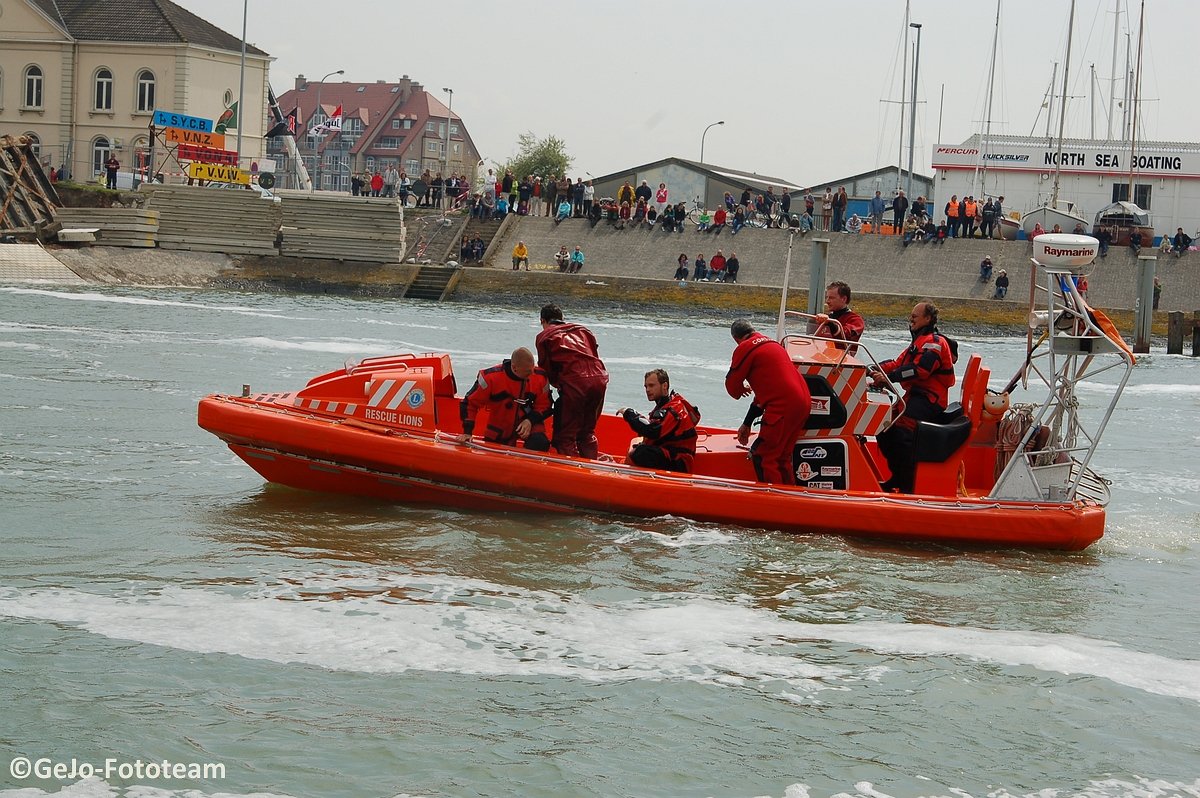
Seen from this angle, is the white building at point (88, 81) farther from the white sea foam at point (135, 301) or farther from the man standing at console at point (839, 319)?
the man standing at console at point (839, 319)

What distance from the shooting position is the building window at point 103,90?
55.6m

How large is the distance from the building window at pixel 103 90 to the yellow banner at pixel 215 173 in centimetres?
1434

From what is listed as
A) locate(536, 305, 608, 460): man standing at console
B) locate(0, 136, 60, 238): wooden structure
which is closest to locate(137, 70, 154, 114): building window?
locate(0, 136, 60, 238): wooden structure

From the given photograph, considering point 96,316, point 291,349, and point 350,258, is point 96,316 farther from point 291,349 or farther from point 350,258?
point 350,258

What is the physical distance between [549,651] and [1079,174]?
147 feet

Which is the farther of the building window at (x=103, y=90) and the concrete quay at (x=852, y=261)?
the building window at (x=103, y=90)

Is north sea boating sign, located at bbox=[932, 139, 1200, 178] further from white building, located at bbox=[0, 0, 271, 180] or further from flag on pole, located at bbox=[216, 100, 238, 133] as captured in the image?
white building, located at bbox=[0, 0, 271, 180]

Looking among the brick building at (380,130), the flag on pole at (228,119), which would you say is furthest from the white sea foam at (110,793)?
the brick building at (380,130)

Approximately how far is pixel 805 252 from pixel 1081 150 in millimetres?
14511

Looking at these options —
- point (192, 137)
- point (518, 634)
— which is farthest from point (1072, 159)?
point (518, 634)

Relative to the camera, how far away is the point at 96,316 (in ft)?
82.3

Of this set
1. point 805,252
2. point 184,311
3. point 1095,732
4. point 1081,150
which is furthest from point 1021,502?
point 1081,150

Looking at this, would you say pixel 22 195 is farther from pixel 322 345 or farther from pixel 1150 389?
pixel 1150 389

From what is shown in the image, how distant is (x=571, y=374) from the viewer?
9.47 m
